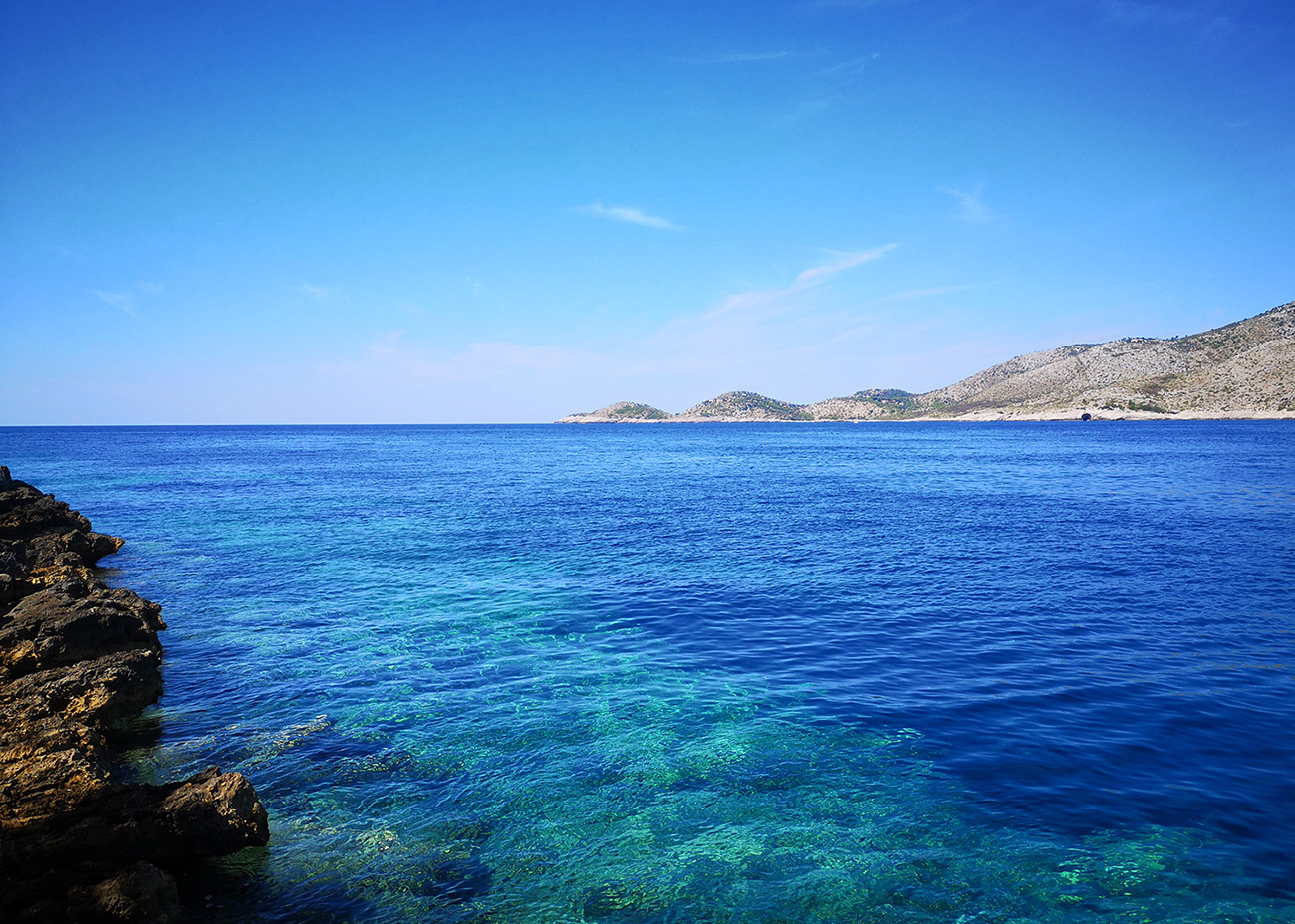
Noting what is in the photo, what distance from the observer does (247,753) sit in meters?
14.4

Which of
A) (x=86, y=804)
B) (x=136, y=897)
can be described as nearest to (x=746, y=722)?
(x=136, y=897)

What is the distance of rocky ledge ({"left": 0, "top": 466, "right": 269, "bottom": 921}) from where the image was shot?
8.91 m

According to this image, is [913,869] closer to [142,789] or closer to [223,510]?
[142,789]

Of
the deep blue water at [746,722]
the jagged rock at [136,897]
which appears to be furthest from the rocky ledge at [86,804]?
the deep blue water at [746,722]

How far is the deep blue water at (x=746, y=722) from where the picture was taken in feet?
34.1

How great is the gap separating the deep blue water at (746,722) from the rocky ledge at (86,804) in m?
0.72

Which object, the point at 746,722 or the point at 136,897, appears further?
the point at 746,722

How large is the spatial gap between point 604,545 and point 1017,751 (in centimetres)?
2596

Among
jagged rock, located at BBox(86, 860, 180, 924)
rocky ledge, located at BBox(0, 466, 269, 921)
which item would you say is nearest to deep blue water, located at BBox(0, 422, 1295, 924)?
jagged rock, located at BBox(86, 860, 180, 924)

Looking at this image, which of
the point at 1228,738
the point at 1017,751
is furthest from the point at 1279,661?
the point at 1017,751

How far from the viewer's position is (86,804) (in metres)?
10.2

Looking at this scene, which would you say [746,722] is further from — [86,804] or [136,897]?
[86,804]

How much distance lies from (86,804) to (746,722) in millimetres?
12404

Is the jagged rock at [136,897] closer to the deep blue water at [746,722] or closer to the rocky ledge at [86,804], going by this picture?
the rocky ledge at [86,804]
